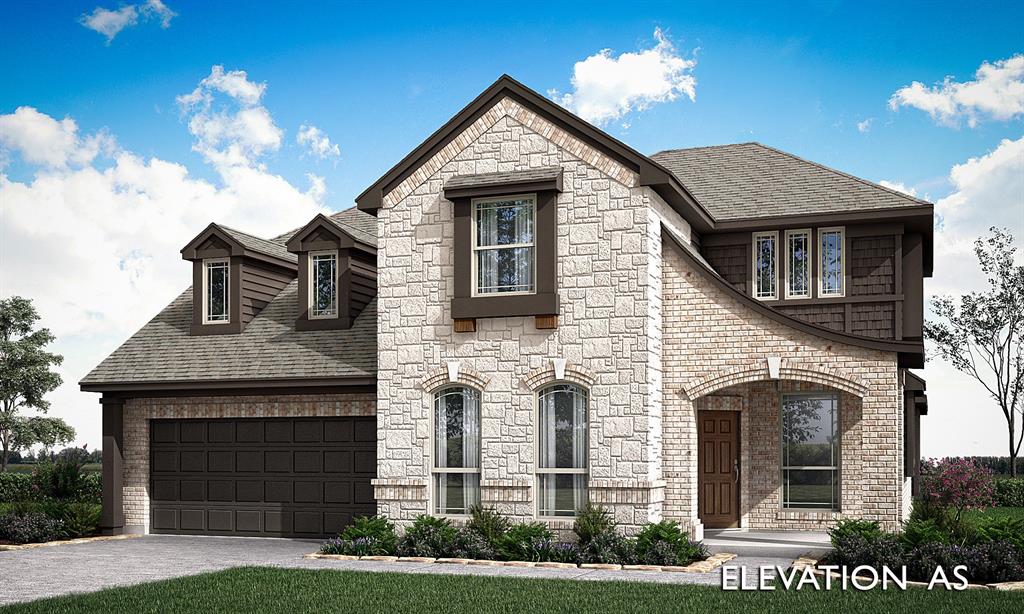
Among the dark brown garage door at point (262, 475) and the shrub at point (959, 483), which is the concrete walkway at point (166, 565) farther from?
the shrub at point (959, 483)

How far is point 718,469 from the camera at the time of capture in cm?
2059

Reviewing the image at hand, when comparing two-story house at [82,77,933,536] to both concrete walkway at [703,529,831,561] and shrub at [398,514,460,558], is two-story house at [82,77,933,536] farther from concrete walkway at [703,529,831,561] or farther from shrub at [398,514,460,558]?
shrub at [398,514,460,558]

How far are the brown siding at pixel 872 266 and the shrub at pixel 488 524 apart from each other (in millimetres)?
7671

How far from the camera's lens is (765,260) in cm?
2066

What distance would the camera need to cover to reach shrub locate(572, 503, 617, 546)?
16.5 meters

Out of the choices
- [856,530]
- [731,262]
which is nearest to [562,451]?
[856,530]

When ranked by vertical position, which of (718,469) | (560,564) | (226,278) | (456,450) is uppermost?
(226,278)

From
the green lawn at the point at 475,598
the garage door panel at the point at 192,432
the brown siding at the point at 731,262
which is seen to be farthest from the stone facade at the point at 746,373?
the garage door panel at the point at 192,432

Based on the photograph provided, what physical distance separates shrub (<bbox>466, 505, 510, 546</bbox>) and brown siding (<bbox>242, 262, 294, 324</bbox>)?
7.03 meters

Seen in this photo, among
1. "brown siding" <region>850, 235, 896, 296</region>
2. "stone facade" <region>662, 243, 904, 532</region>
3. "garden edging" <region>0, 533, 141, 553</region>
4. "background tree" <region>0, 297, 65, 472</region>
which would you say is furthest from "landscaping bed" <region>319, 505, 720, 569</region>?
"background tree" <region>0, 297, 65, 472</region>

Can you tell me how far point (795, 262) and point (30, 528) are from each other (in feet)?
47.2

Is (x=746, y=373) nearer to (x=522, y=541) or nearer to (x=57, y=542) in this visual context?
(x=522, y=541)

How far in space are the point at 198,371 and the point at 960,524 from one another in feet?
42.7

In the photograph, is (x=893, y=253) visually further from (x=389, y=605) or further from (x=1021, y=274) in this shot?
(x=1021, y=274)
